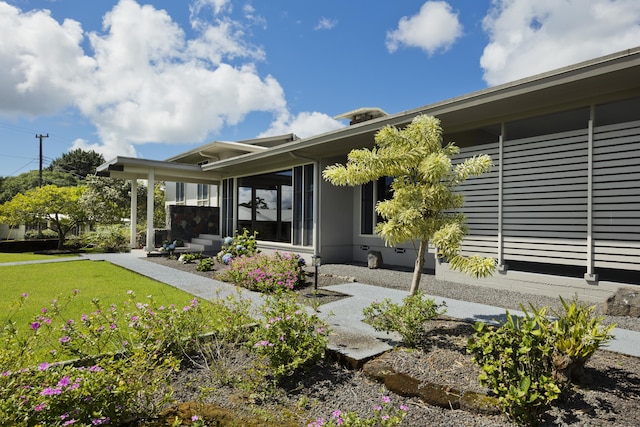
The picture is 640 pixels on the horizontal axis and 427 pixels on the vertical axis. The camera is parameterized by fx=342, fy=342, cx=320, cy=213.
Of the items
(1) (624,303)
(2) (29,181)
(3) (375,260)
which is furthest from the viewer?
(2) (29,181)

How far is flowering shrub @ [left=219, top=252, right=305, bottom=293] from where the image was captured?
6.71 m

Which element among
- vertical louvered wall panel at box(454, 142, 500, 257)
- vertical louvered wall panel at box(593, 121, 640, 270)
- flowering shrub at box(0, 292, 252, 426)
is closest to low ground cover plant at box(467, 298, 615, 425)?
flowering shrub at box(0, 292, 252, 426)

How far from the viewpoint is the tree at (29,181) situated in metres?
35.7

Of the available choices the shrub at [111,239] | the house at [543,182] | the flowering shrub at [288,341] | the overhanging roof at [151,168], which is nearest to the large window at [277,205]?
the house at [543,182]

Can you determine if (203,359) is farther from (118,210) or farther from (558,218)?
(118,210)

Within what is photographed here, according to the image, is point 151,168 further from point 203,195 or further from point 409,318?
point 409,318

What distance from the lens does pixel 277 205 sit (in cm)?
1212

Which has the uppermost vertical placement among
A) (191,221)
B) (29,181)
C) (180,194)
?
(29,181)

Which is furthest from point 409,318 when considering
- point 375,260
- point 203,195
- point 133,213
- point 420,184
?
point 203,195

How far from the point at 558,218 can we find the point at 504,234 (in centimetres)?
91

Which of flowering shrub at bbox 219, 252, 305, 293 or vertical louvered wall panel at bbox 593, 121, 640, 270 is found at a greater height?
vertical louvered wall panel at bbox 593, 121, 640, 270

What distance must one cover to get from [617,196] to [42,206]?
18.3 metres

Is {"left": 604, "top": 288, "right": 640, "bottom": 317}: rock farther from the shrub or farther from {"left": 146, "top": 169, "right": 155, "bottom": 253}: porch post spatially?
the shrub

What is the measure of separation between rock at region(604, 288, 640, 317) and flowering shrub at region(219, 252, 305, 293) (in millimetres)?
4981
